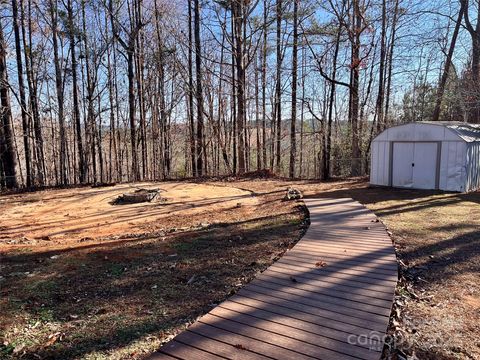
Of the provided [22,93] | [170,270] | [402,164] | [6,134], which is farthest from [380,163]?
[22,93]

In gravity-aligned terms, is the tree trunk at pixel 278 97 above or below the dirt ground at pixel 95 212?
above

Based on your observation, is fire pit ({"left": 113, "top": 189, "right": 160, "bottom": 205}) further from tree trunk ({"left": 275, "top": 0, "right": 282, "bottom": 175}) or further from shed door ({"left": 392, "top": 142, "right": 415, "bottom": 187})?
tree trunk ({"left": 275, "top": 0, "right": 282, "bottom": 175})

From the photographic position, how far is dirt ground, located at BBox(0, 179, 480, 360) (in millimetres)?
2547


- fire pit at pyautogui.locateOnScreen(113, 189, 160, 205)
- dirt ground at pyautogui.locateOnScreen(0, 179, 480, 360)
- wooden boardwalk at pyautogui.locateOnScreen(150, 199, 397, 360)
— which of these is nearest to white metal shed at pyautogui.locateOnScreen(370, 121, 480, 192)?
dirt ground at pyautogui.locateOnScreen(0, 179, 480, 360)

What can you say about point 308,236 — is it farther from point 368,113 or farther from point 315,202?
point 368,113

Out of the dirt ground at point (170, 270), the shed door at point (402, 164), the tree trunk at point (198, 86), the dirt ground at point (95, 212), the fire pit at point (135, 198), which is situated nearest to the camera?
the dirt ground at point (170, 270)

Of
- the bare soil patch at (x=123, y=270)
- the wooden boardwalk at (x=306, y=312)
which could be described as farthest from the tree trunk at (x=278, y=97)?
the wooden boardwalk at (x=306, y=312)

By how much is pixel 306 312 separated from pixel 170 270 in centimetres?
187

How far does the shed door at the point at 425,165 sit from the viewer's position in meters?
9.73

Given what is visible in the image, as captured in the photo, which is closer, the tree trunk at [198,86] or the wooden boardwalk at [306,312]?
the wooden boardwalk at [306,312]

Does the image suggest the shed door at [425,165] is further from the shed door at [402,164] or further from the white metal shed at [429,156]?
the shed door at [402,164]

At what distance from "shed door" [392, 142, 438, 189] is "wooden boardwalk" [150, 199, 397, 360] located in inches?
264

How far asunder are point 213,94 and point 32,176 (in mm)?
10339

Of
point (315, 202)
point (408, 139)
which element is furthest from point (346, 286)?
point (408, 139)
